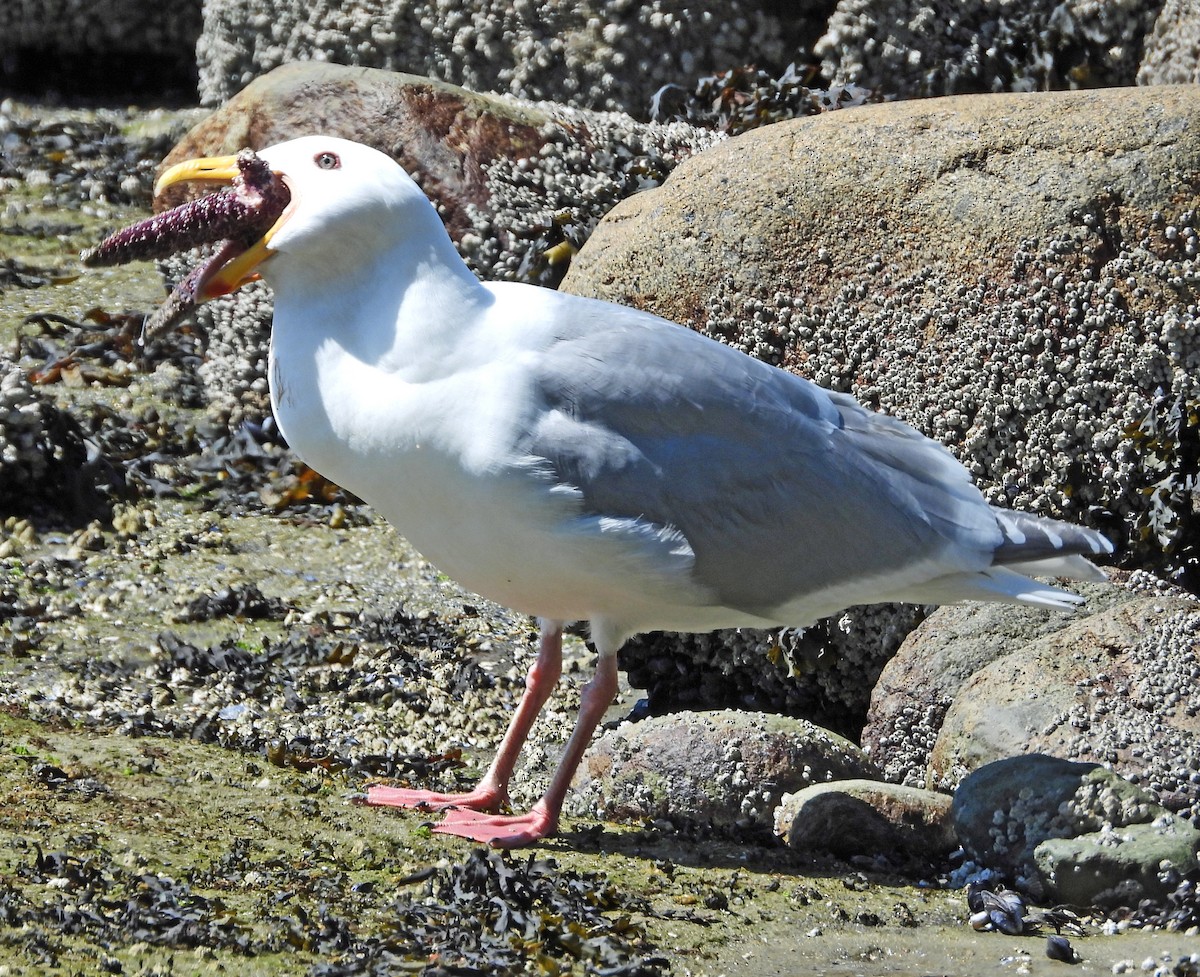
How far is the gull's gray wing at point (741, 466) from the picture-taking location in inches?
168

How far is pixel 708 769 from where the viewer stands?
4.81 m

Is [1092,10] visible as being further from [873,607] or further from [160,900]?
[160,900]

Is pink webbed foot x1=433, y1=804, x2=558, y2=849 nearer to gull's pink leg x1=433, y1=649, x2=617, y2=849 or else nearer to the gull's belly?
gull's pink leg x1=433, y1=649, x2=617, y2=849

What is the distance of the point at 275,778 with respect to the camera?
475 cm

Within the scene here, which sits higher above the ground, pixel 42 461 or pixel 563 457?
pixel 563 457

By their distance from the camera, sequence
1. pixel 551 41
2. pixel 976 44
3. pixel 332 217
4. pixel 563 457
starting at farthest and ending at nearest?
pixel 551 41
pixel 976 44
pixel 332 217
pixel 563 457

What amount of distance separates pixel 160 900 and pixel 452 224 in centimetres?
539

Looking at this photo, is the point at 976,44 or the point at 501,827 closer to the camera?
the point at 501,827

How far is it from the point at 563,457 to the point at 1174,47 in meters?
5.73

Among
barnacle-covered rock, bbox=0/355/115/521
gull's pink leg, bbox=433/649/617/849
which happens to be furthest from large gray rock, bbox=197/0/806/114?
gull's pink leg, bbox=433/649/617/849

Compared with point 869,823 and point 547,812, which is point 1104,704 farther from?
point 547,812

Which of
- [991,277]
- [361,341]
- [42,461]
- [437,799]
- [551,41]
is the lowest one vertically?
[437,799]

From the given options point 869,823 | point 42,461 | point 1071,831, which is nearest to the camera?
point 1071,831

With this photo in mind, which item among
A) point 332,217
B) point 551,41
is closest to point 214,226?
point 332,217
